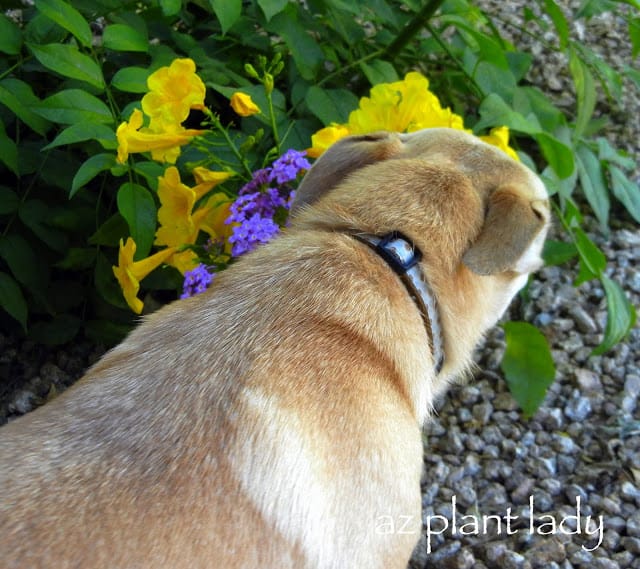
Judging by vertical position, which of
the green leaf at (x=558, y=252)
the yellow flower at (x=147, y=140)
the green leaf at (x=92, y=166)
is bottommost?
the green leaf at (x=558, y=252)

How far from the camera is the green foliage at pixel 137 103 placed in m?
2.48

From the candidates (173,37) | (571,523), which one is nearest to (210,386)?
(571,523)

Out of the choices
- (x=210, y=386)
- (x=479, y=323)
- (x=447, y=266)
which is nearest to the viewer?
(x=210, y=386)

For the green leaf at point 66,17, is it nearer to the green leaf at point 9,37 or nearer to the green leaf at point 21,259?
the green leaf at point 9,37

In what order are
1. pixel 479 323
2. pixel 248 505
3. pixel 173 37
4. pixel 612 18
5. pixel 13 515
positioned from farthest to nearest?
pixel 612 18 → pixel 173 37 → pixel 479 323 → pixel 248 505 → pixel 13 515

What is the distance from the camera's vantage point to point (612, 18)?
4.75 meters

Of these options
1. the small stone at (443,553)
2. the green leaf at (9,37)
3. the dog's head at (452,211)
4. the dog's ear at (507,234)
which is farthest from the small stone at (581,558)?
the green leaf at (9,37)

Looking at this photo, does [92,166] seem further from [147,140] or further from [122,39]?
[122,39]

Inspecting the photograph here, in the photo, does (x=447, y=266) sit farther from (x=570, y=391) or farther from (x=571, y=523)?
(x=570, y=391)

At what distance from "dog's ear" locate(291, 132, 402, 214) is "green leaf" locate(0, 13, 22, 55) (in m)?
1.06

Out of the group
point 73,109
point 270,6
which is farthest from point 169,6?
point 73,109

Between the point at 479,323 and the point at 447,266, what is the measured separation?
0.82 feet

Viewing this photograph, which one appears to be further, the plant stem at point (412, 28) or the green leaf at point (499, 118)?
the plant stem at point (412, 28)

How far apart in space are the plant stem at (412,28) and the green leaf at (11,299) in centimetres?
167
